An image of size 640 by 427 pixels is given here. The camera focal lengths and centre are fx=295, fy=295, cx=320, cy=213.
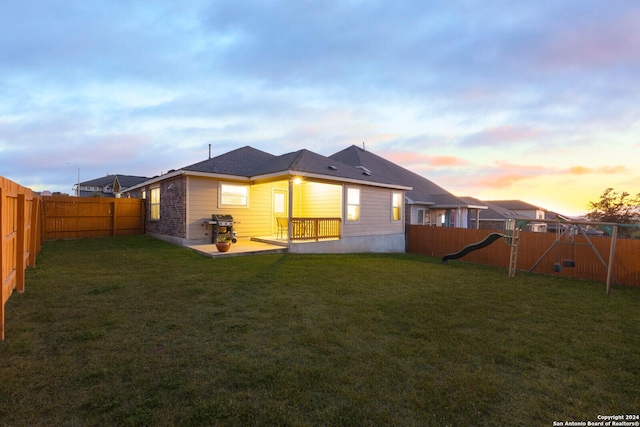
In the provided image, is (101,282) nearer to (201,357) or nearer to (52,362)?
(52,362)

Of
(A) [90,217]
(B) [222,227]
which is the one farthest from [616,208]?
(A) [90,217]

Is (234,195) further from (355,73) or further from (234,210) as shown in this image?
(355,73)

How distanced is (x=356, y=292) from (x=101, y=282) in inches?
208

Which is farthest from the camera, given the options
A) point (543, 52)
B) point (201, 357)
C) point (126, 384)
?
point (543, 52)

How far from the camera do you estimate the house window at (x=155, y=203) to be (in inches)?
532

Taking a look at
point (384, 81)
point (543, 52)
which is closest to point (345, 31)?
point (384, 81)

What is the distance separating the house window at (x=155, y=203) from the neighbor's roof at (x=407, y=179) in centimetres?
1415

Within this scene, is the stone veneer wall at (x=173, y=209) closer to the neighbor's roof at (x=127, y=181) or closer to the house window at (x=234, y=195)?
the house window at (x=234, y=195)

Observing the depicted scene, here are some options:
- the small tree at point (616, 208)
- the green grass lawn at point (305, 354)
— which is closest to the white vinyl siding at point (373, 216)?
the green grass lawn at point (305, 354)

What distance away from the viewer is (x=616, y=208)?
2373 cm

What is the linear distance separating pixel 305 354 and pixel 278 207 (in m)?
11.4

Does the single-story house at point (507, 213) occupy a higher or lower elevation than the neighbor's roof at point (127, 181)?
lower

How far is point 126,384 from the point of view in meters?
2.58

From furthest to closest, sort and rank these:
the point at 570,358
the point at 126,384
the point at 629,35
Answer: the point at 629,35 < the point at 570,358 < the point at 126,384
